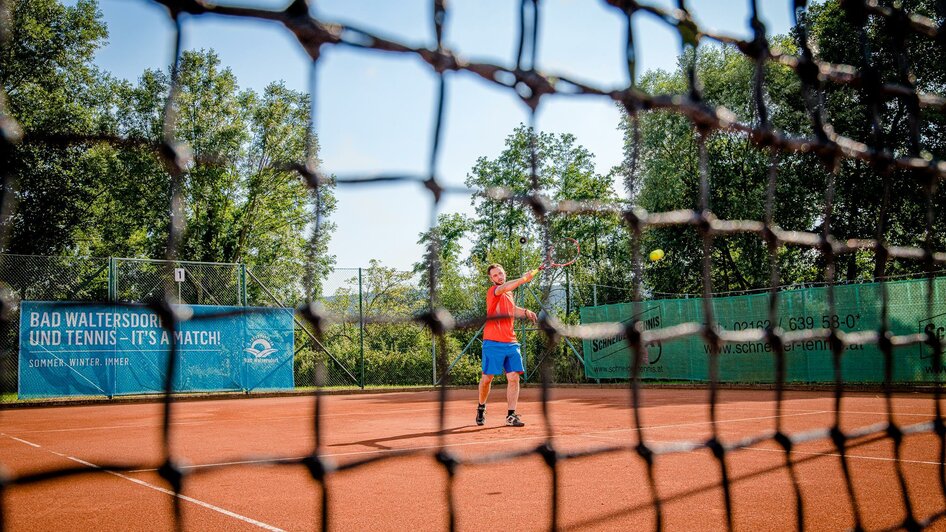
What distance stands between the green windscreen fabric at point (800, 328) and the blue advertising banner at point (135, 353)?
634 cm

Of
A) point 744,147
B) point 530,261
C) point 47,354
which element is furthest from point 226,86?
point 744,147

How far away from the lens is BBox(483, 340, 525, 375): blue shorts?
5.71 meters

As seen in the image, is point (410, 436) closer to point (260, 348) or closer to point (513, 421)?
point (513, 421)

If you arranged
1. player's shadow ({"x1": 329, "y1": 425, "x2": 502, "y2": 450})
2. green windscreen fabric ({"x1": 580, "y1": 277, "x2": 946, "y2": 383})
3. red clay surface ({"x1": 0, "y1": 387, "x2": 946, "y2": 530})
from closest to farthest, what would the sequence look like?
red clay surface ({"x1": 0, "y1": 387, "x2": 946, "y2": 530})
player's shadow ({"x1": 329, "y1": 425, "x2": 502, "y2": 450})
green windscreen fabric ({"x1": 580, "y1": 277, "x2": 946, "y2": 383})

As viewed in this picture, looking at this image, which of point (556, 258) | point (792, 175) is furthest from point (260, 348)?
point (792, 175)

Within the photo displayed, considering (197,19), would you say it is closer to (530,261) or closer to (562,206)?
(562,206)

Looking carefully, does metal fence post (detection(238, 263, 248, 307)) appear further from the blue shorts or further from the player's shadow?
the blue shorts

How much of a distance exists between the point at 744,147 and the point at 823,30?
3.38m

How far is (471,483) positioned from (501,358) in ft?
7.93

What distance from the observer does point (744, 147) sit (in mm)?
15625

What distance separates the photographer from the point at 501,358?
226 inches

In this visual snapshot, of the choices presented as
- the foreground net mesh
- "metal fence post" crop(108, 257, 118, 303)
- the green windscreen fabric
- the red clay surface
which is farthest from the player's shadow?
"metal fence post" crop(108, 257, 118, 303)

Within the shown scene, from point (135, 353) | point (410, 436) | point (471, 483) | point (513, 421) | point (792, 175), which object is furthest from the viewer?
point (792, 175)

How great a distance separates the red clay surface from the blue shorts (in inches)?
18.9
